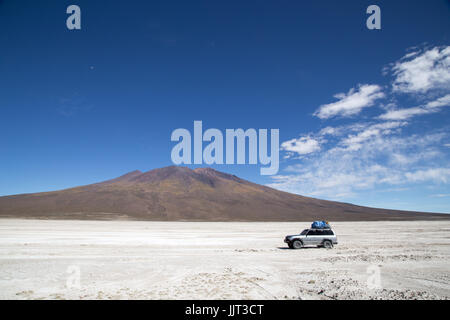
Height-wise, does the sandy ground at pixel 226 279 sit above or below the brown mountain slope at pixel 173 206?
above

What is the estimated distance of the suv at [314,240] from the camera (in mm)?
21609

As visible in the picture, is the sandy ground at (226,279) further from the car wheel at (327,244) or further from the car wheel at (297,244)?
the car wheel at (327,244)

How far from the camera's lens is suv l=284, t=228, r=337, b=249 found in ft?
70.9

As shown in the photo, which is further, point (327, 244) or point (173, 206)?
point (173, 206)

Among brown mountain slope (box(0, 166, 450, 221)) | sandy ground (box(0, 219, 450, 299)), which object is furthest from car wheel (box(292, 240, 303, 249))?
brown mountain slope (box(0, 166, 450, 221))

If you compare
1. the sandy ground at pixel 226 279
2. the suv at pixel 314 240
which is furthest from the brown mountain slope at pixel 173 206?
the sandy ground at pixel 226 279

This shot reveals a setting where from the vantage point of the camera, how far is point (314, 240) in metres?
21.8

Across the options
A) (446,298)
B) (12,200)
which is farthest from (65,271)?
(12,200)

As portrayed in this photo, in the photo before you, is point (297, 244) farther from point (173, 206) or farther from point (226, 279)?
point (173, 206)

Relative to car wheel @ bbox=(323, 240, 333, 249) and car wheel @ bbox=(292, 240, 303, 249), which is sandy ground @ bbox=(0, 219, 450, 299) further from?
car wheel @ bbox=(323, 240, 333, 249)

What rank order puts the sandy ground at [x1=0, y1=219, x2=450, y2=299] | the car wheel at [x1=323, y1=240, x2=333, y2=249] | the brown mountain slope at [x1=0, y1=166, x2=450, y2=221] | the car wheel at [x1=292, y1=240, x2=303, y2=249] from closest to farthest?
the sandy ground at [x1=0, y1=219, x2=450, y2=299] < the car wheel at [x1=292, y1=240, x2=303, y2=249] < the car wheel at [x1=323, y1=240, x2=333, y2=249] < the brown mountain slope at [x1=0, y1=166, x2=450, y2=221]

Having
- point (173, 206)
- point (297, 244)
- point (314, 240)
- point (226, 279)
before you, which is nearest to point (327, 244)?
point (314, 240)
